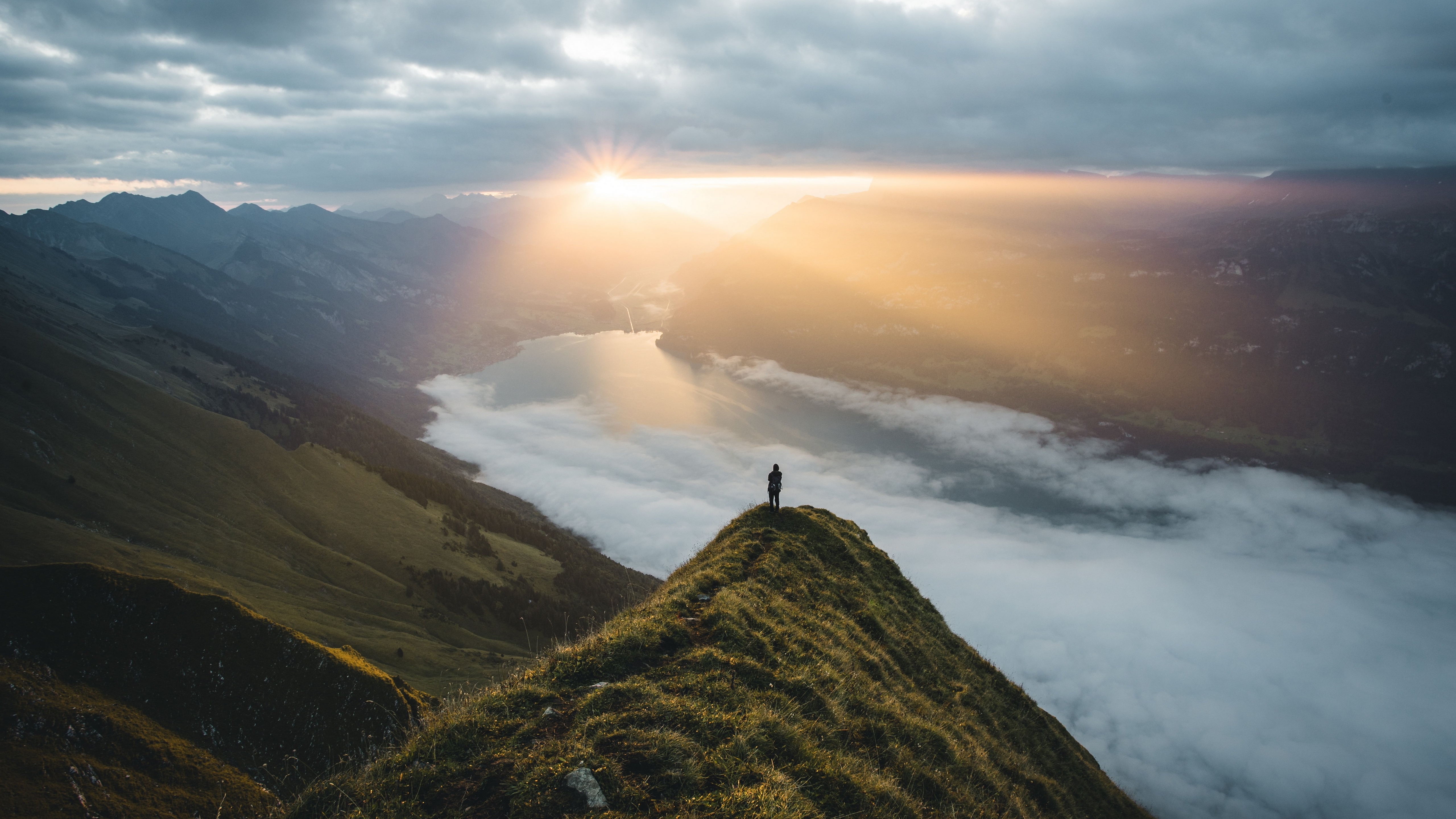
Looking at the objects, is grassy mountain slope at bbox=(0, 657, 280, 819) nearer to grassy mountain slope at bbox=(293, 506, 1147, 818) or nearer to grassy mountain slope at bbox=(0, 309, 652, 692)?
grassy mountain slope at bbox=(293, 506, 1147, 818)

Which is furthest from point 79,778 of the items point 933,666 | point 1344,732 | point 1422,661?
point 1422,661

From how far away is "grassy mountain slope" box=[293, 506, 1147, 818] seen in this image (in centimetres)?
1045

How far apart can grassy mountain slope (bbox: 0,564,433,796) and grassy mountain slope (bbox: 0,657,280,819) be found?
43.0 inches

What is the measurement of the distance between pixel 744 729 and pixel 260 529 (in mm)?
115128

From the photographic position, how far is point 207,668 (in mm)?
30719

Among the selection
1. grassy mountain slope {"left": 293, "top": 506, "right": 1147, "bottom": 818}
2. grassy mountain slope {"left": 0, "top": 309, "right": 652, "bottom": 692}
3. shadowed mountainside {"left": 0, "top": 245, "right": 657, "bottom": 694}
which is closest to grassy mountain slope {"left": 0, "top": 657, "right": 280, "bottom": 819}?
grassy mountain slope {"left": 293, "top": 506, "right": 1147, "bottom": 818}

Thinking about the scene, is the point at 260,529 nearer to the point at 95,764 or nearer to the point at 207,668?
the point at 207,668

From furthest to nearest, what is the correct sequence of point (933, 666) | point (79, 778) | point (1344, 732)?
point (1344, 732) → point (933, 666) → point (79, 778)

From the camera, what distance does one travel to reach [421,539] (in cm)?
11956

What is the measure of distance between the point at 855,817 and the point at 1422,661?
29548 cm

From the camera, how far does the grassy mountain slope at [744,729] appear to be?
1045cm

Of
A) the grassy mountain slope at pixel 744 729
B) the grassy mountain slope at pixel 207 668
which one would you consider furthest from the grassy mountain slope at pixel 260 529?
→ the grassy mountain slope at pixel 744 729

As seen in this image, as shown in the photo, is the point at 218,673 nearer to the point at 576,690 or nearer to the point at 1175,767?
the point at 576,690

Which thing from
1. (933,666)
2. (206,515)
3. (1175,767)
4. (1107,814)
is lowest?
(1175,767)
